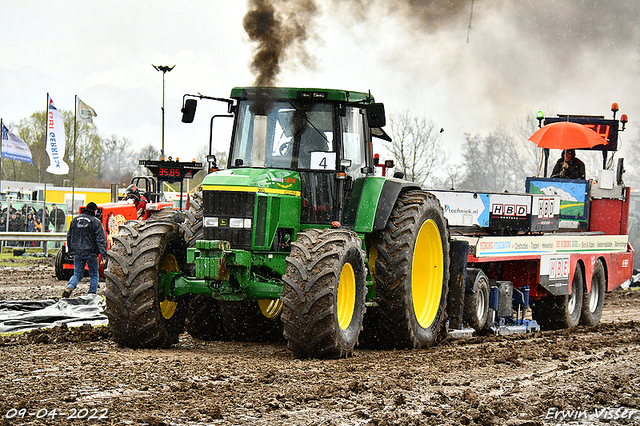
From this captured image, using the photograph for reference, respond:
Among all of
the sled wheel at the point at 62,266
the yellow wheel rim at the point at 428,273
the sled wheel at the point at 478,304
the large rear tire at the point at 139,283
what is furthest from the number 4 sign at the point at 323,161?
the sled wheel at the point at 62,266

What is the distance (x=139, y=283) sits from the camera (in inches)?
312

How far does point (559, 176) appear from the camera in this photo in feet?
50.1

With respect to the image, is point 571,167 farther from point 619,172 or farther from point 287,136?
point 287,136

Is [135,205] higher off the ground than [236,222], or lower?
lower

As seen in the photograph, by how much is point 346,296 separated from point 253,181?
1.49 metres

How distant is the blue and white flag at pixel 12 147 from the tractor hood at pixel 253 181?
2026cm

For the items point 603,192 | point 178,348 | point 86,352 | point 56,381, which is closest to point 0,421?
point 56,381

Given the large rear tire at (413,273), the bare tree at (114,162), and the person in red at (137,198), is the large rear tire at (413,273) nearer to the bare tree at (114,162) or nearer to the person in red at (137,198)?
the person in red at (137,198)

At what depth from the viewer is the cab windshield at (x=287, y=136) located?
340 inches

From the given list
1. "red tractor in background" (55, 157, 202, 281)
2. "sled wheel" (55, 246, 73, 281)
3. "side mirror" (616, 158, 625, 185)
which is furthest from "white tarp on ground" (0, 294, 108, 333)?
"side mirror" (616, 158, 625, 185)

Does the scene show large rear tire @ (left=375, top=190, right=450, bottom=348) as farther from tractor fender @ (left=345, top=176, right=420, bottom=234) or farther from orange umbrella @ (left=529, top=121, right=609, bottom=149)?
orange umbrella @ (left=529, top=121, right=609, bottom=149)

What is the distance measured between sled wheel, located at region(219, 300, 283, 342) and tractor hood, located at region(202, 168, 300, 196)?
186 cm

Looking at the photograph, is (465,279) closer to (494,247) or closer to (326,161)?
(494,247)

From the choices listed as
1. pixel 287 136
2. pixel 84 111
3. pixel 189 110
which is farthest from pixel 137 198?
pixel 84 111
